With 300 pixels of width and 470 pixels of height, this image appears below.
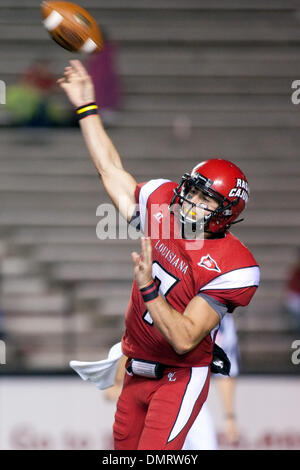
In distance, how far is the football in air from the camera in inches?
153

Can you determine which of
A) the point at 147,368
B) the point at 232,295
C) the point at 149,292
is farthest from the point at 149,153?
the point at 149,292

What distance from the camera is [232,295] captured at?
332 centimetres

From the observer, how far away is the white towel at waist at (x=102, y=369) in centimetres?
378

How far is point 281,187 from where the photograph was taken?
8328 millimetres

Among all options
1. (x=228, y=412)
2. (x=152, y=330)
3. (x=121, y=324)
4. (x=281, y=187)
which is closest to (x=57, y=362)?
(x=121, y=324)

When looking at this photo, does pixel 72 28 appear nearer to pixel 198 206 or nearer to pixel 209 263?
pixel 198 206

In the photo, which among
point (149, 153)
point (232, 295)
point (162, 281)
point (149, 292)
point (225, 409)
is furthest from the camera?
point (149, 153)

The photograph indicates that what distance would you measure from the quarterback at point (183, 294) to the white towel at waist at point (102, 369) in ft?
0.52

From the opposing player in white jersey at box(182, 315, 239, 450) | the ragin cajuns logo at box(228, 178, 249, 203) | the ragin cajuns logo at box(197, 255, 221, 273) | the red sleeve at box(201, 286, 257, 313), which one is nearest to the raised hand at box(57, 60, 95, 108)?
the ragin cajuns logo at box(228, 178, 249, 203)

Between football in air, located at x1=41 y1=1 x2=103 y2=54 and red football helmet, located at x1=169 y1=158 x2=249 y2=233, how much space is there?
0.90m

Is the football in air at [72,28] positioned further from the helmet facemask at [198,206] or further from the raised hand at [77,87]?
the helmet facemask at [198,206]

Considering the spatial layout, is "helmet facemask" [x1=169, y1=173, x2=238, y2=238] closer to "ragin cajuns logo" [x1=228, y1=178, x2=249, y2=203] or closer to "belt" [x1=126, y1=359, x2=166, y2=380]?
"ragin cajuns logo" [x1=228, y1=178, x2=249, y2=203]

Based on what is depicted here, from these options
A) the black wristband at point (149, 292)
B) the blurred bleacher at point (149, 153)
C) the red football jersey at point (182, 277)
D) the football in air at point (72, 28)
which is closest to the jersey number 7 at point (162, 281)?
the red football jersey at point (182, 277)

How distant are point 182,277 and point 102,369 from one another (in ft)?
2.23
